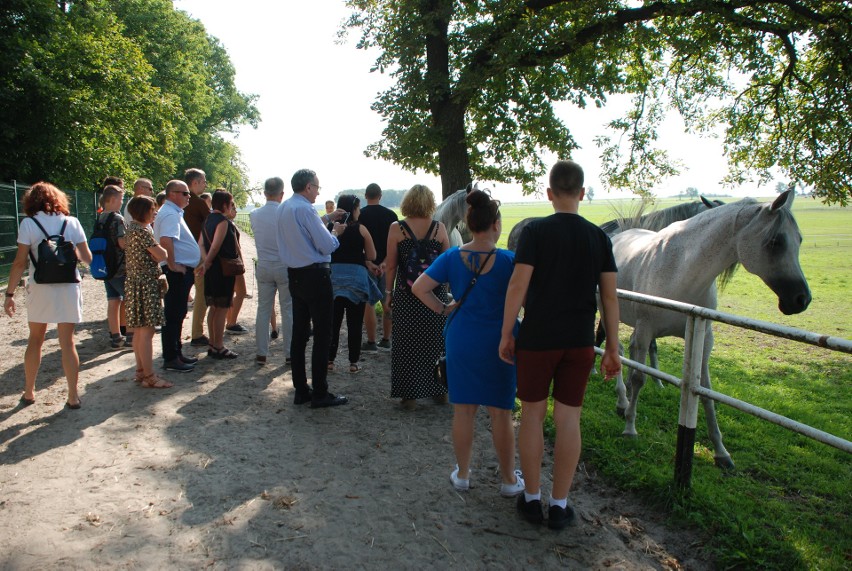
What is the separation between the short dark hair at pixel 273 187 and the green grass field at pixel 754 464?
165 inches

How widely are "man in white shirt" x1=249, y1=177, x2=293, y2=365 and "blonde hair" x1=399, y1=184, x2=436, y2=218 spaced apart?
1.95 metres

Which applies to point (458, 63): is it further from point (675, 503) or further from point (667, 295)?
point (675, 503)

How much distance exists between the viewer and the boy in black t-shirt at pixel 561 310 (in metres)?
3.22

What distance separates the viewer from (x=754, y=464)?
4.67m

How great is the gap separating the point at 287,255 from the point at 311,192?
0.62 metres

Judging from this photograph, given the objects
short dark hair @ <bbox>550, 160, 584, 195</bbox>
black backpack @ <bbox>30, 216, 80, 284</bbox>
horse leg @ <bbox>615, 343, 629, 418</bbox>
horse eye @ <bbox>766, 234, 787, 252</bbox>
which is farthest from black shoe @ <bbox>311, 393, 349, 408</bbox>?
horse eye @ <bbox>766, 234, 787, 252</bbox>

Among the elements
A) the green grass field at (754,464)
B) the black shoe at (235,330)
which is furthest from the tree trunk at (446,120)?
the black shoe at (235,330)

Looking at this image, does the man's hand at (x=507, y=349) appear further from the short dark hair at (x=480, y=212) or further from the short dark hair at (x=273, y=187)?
the short dark hair at (x=273, y=187)

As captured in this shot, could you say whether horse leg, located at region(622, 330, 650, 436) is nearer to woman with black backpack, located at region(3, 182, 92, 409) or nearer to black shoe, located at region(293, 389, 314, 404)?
black shoe, located at region(293, 389, 314, 404)

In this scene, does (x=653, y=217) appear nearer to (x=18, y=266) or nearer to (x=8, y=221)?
(x=18, y=266)

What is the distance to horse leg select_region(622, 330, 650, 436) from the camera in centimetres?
517

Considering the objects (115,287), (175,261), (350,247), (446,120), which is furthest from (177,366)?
(446,120)

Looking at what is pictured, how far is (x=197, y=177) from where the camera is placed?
7.55 metres

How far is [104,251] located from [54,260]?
2.44 metres
